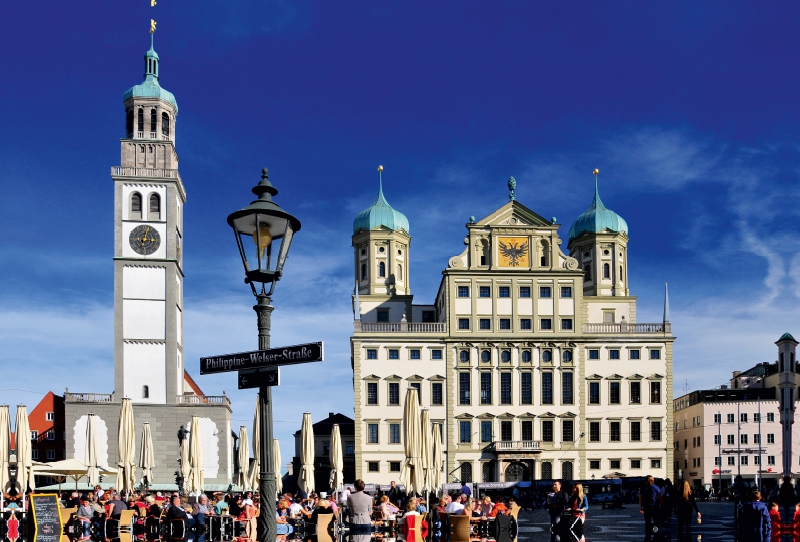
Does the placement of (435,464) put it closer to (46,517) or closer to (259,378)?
(46,517)

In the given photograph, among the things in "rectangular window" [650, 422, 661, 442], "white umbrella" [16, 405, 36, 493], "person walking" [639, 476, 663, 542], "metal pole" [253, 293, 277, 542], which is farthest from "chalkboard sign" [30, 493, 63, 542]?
"rectangular window" [650, 422, 661, 442]

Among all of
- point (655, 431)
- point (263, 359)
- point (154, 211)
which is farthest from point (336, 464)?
point (655, 431)

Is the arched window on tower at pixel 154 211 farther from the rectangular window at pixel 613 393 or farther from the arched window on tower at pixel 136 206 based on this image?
the rectangular window at pixel 613 393

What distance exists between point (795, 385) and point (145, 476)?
217 feet

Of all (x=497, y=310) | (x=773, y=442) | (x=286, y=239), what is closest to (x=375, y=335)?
(x=497, y=310)

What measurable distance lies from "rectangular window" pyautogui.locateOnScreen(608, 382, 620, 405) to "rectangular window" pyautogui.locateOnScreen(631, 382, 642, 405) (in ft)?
3.47

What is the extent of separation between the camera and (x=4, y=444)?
35000mm

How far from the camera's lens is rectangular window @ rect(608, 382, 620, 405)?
7531cm

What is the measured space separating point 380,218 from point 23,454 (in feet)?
174

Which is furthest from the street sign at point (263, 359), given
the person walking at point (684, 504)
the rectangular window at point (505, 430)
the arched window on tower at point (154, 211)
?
the rectangular window at point (505, 430)

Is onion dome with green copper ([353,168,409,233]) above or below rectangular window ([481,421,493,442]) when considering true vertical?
above

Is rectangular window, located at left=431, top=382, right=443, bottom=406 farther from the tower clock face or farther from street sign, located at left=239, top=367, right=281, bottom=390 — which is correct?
street sign, located at left=239, top=367, right=281, bottom=390

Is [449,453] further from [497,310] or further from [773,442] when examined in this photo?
[773,442]

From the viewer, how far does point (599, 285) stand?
3302 inches
